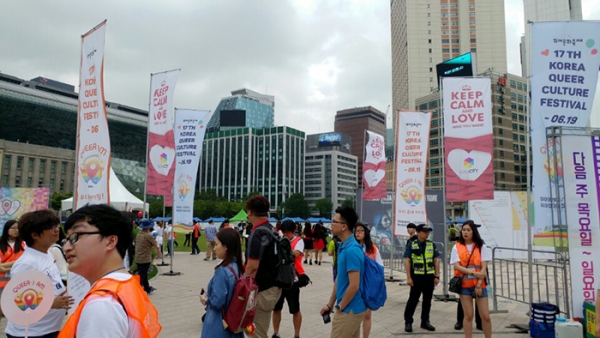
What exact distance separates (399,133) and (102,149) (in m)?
8.27

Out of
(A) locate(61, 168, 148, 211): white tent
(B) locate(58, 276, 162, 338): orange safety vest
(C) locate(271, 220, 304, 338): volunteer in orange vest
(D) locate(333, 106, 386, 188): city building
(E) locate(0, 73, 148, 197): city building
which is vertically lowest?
(C) locate(271, 220, 304, 338): volunteer in orange vest

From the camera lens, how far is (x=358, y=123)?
566 feet

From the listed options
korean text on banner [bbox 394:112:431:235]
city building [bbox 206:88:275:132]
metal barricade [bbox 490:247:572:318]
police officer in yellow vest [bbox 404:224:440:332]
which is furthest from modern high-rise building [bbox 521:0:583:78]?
city building [bbox 206:88:275:132]

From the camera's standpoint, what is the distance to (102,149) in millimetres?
5309

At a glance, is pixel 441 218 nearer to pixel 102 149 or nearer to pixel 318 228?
pixel 318 228

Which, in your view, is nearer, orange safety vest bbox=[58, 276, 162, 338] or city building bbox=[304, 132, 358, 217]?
orange safety vest bbox=[58, 276, 162, 338]

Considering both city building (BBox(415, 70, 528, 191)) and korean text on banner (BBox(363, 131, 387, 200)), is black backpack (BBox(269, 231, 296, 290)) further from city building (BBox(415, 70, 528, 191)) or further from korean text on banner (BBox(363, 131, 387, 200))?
city building (BBox(415, 70, 528, 191))

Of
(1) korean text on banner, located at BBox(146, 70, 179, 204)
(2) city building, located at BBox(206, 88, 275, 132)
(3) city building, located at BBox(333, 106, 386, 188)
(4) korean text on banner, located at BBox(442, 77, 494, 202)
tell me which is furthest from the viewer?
(2) city building, located at BBox(206, 88, 275, 132)

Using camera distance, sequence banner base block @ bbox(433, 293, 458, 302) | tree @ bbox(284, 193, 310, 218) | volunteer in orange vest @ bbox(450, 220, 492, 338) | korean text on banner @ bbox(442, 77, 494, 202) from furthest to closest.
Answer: tree @ bbox(284, 193, 310, 218) < banner base block @ bbox(433, 293, 458, 302) < korean text on banner @ bbox(442, 77, 494, 202) < volunteer in orange vest @ bbox(450, 220, 492, 338)

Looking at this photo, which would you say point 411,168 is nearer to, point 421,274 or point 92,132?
point 421,274

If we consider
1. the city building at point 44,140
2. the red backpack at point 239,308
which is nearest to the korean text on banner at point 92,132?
the red backpack at point 239,308

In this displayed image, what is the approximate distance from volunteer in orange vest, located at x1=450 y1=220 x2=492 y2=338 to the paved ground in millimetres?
1371

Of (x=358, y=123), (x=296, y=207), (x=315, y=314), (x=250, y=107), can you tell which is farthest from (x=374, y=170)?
(x=250, y=107)

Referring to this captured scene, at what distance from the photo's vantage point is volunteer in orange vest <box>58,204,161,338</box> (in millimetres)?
1574
